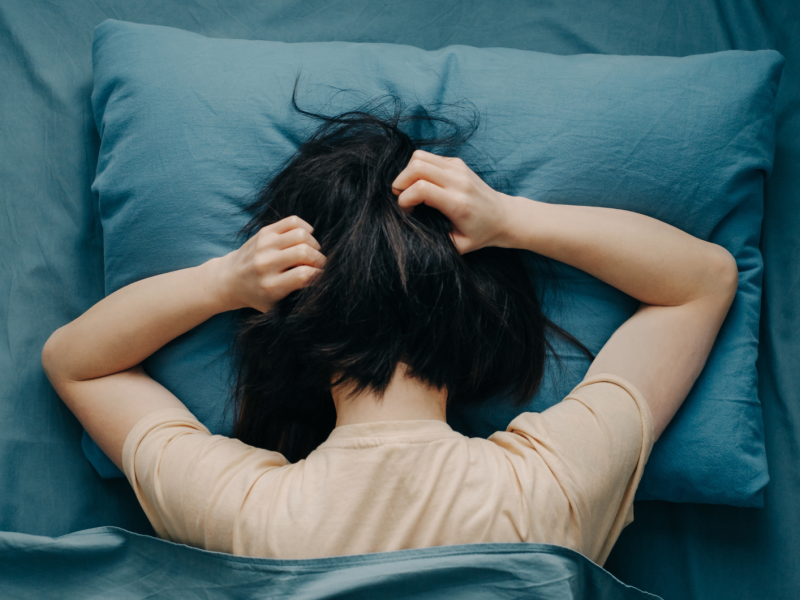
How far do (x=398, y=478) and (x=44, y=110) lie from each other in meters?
0.89

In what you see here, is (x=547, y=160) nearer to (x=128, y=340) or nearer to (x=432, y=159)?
(x=432, y=159)

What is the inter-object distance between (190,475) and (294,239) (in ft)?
1.02

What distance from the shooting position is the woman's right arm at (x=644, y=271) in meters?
0.76

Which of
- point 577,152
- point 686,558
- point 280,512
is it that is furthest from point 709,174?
point 280,512

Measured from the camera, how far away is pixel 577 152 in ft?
2.75

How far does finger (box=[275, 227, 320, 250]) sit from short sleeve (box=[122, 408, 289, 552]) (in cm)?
27

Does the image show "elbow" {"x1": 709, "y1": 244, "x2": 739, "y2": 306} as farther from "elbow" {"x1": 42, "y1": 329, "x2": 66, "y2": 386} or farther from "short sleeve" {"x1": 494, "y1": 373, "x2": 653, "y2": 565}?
"elbow" {"x1": 42, "y1": 329, "x2": 66, "y2": 386}

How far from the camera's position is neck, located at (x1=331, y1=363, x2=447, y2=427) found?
70 cm

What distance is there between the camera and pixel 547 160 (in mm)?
843

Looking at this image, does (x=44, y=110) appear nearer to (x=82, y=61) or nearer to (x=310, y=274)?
(x=82, y=61)

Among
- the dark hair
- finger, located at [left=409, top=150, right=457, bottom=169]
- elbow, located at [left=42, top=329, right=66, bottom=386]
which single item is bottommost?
elbow, located at [left=42, top=329, right=66, bottom=386]

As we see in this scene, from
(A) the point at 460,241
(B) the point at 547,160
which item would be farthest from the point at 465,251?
(B) the point at 547,160

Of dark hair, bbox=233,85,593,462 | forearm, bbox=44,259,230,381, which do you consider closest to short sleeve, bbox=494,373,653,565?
dark hair, bbox=233,85,593,462

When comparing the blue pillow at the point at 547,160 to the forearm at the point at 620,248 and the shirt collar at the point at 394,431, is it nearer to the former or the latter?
the forearm at the point at 620,248
